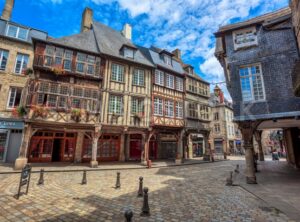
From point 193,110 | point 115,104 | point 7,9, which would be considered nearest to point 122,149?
point 115,104

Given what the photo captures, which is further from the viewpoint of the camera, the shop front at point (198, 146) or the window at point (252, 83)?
the shop front at point (198, 146)

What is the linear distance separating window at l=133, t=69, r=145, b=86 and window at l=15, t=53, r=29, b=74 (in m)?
9.31

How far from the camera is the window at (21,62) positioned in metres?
14.0

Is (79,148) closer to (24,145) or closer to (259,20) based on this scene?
(24,145)

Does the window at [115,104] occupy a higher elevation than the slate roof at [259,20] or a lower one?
lower

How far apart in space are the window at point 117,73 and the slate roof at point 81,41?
6.29ft

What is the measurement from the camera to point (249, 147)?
8.73 metres

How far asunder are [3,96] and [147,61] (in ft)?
41.0

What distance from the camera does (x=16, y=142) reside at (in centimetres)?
1392

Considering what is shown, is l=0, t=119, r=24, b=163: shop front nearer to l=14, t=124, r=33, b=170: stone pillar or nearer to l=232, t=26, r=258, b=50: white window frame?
l=14, t=124, r=33, b=170: stone pillar

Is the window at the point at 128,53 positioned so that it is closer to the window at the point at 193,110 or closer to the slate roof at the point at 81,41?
the slate roof at the point at 81,41

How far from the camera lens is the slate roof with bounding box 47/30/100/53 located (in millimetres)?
13461

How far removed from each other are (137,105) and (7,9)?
14375mm

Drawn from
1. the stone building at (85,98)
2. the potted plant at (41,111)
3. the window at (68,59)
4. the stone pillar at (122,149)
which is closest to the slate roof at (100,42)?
the stone building at (85,98)
